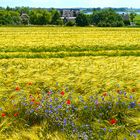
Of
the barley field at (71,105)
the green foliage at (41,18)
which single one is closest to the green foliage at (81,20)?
the green foliage at (41,18)

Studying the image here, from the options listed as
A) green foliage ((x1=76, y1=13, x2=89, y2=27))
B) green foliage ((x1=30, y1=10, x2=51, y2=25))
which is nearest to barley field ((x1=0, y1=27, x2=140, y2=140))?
green foliage ((x1=76, y1=13, x2=89, y2=27))

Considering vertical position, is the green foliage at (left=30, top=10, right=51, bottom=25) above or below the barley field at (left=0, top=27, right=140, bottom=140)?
below

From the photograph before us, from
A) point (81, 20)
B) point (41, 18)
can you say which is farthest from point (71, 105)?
point (41, 18)

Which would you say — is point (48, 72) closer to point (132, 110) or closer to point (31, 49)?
point (132, 110)

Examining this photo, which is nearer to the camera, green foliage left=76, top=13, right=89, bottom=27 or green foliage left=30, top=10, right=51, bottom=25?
green foliage left=76, top=13, right=89, bottom=27

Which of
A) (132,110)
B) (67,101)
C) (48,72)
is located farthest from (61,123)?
(48,72)

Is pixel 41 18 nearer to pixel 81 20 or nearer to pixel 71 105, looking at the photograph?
pixel 81 20

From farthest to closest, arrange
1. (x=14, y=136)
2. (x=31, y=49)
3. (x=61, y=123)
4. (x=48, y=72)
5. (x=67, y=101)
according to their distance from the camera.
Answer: (x=31, y=49) < (x=48, y=72) < (x=67, y=101) < (x=61, y=123) < (x=14, y=136)

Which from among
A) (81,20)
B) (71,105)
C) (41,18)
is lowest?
(41,18)

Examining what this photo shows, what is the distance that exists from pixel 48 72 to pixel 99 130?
3008mm

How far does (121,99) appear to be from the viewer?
17.9 ft

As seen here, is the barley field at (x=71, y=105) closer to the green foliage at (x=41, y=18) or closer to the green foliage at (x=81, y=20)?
the green foliage at (x=81, y=20)

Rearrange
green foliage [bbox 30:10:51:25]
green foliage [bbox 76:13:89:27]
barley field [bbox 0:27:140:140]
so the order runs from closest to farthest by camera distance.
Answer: barley field [bbox 0:27:140:140]
green foliage [bbox 76:13:89:27]
green foliage [bbox 30:10:51:25]

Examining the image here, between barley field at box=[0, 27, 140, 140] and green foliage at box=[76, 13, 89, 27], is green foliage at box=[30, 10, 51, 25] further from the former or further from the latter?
barley field at box=[0, 27, 140, 140]
